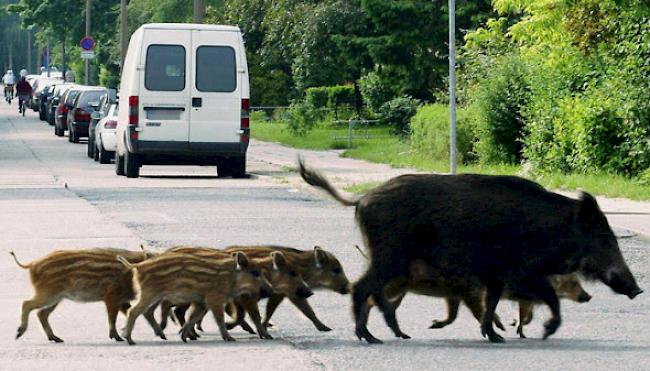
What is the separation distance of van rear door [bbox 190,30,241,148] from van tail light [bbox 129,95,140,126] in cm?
93

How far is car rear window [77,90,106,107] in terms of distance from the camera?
161 feet

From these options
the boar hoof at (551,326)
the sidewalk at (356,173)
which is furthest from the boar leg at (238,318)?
the boar hoof at (551,326)

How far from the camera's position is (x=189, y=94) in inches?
1169

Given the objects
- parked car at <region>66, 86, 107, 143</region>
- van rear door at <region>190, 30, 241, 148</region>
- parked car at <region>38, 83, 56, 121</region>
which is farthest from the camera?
parked car at <region>38, 83, 56, 121</region>

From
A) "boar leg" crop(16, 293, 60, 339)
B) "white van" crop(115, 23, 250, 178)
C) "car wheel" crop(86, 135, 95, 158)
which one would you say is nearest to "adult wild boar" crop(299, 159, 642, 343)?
"boar leg" crop(16, 293, 60, 339)

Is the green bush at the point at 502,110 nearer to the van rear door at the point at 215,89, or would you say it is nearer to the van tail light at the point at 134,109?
the van rear door at the point at 215,89

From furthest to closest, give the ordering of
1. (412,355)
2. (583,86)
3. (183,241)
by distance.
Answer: (583,86) < (183,241) < (412,355)

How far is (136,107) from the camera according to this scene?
29578 mm

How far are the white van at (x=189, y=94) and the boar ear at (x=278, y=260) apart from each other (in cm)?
1876

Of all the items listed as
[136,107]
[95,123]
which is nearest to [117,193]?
[136,107]

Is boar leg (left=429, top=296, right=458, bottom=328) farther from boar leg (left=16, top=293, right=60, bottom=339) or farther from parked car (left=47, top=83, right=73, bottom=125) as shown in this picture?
parked car (left=47, top=83, right=73, bottom=125)

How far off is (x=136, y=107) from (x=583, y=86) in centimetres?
756

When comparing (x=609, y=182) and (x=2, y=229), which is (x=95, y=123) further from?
(x=2, y=229)

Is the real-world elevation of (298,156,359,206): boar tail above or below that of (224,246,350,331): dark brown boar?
above
